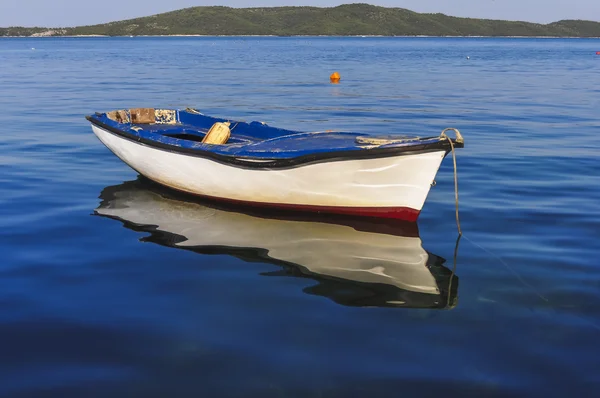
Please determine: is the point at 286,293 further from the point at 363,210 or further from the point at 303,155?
the point at 363,210

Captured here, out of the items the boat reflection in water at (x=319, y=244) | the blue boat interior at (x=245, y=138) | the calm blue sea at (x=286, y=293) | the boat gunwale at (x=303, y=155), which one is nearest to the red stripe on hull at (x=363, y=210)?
the boat reflection in water at (x=319, y=244)

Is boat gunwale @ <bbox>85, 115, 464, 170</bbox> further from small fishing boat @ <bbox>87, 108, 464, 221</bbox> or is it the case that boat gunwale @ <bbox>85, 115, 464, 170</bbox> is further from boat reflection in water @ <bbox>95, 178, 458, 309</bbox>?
boat reflection in water @ <bbox>95, 178, 458, 309</bbox>

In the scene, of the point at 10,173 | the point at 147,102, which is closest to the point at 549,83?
the point at 147,102

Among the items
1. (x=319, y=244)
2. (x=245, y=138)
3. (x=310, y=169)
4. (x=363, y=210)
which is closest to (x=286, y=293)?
(x=319, y=244)

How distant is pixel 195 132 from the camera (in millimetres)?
13219

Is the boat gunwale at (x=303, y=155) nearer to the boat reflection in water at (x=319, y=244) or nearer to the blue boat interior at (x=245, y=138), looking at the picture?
the blue boat interior at (x=245, y=138)

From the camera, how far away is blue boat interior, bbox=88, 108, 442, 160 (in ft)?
29.8

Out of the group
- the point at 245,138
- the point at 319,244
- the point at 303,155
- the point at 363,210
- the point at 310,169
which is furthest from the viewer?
the point at 245,138

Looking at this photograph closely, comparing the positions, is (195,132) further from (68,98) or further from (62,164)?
(68,98)

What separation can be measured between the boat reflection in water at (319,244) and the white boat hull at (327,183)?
0.25 meters

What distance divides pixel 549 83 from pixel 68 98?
2616cm

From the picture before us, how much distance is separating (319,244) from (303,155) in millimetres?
1336

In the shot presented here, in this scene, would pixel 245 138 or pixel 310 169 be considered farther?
pixel 245 138

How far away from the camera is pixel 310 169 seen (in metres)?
9.27
